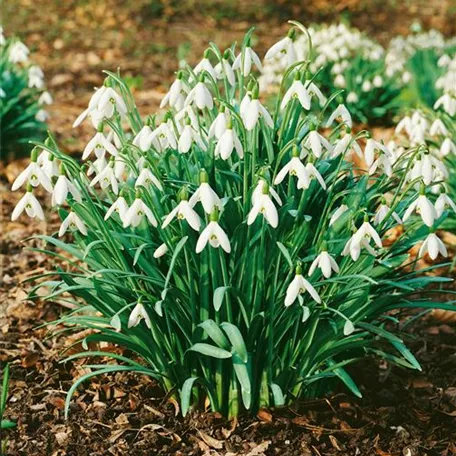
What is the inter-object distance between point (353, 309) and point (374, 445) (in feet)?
1.60

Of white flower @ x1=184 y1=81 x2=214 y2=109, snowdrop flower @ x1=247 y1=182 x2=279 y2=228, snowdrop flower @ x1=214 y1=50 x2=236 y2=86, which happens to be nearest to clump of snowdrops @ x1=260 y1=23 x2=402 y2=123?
snowdrop flower @ x1=214 y1=50 x2=236 y2=86

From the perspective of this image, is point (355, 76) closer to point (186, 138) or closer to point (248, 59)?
point (248, 59)

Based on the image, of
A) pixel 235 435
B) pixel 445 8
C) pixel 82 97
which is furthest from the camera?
pixel 445 8

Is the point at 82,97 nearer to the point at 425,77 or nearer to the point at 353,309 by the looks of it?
the point at 425,77

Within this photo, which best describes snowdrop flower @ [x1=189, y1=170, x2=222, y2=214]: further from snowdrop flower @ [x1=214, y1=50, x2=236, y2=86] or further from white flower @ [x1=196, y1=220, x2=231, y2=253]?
snowdrop flower @ [x1=214, y1=50, x2=236, y2=86]

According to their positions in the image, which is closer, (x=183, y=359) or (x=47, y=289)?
(x=183, y=359)

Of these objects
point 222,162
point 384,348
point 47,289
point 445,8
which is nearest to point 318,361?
point 384,348

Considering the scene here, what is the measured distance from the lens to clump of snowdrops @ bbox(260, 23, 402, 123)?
5840mm

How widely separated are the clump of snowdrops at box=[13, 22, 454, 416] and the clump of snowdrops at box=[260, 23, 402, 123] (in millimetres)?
3188

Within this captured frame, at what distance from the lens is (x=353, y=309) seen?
2559mm

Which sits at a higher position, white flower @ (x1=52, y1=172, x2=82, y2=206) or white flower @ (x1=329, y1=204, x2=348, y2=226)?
white flower @ (x1=52, y1=172, x2=82, y2=206)

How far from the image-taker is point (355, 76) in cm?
593

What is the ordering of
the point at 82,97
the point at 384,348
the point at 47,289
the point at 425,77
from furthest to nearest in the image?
1. the point at 82,97
2. the point at 425,77
3. the point at 47,289
4. the point at 384,348

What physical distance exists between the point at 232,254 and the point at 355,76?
371cm
